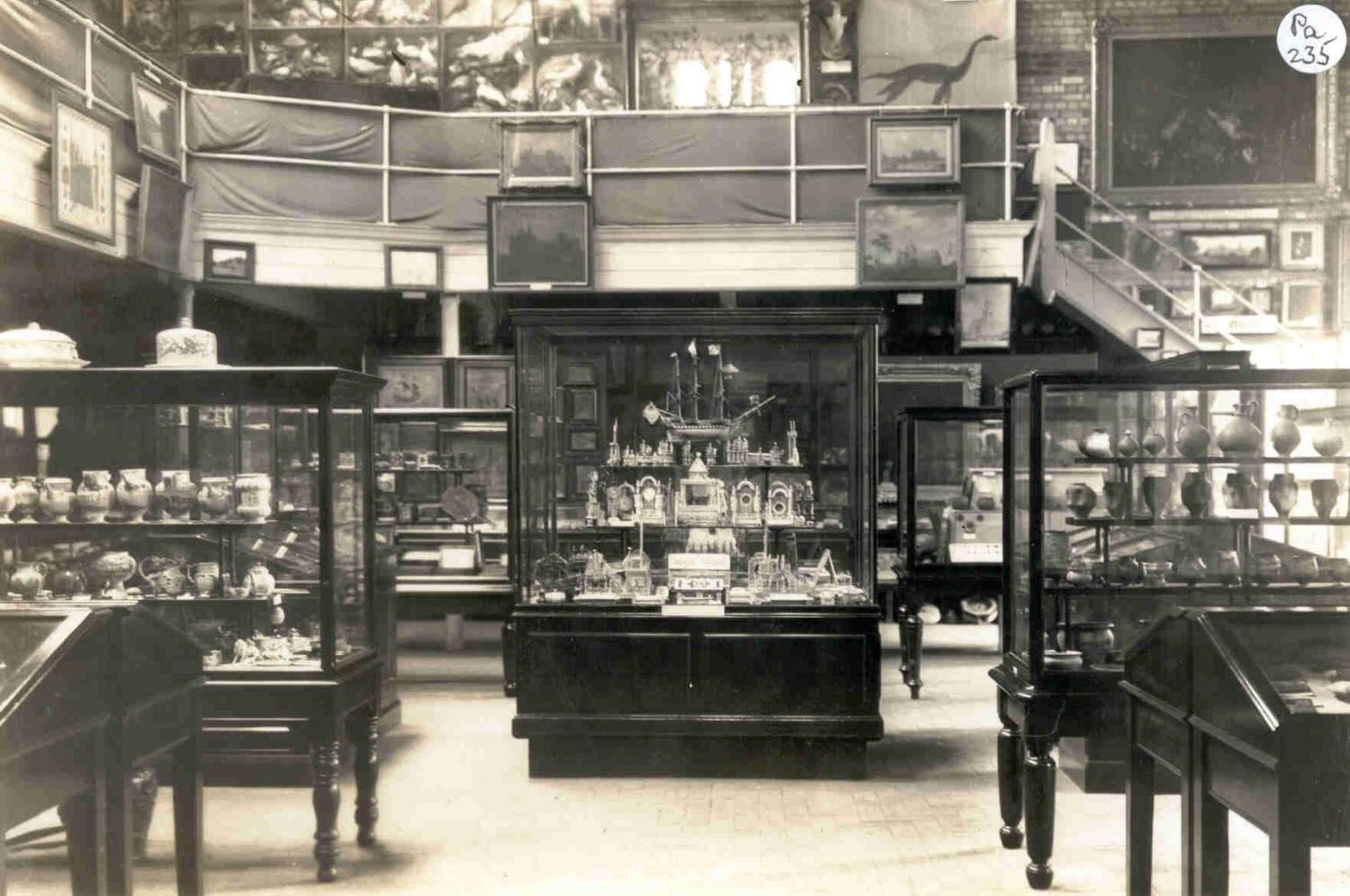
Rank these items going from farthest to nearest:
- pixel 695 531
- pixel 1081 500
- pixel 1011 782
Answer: pixel 695 531 < pixel 1081 500 < pixel 1011 782

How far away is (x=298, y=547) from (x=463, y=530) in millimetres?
3802

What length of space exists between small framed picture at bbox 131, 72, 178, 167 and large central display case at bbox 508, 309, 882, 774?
4374 millimetres

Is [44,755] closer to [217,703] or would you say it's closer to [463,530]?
[217,703]

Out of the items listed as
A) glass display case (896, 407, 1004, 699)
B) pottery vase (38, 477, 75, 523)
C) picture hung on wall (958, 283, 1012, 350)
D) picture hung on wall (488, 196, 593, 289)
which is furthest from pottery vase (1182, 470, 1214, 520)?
picture hung on wall (488, 196, 593, 289)

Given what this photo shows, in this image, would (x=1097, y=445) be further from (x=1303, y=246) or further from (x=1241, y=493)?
(x=1303, y=246)

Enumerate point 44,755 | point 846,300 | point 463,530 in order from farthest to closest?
point 846,300 < point 463,530 < point 44,755

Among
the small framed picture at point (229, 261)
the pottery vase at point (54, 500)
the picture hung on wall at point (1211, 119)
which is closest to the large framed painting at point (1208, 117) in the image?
the picture hung on wall at point (1211, 119)

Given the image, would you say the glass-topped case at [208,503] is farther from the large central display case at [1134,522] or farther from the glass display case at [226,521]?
the large central display case at [1134,522]

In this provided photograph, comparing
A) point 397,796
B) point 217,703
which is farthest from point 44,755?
point 397,796

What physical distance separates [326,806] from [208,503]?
1.24m

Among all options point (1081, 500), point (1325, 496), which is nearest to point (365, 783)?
point (1081, 500)

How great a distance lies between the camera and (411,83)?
12.9 metres

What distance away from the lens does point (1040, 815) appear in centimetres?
407

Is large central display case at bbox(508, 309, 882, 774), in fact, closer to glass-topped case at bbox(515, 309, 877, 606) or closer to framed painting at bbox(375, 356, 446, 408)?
glass-topped case at bbox(515, 309, 877, 606)
